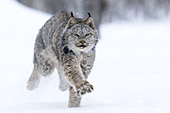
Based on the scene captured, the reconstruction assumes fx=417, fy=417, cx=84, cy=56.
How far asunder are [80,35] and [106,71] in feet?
10.6

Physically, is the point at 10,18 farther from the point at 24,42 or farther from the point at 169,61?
the point at 169,61

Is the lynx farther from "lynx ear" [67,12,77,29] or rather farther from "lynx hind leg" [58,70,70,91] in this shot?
"lynx hind leg" [58,70,70,91]

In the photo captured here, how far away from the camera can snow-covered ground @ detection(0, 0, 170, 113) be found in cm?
493

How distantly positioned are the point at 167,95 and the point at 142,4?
10.9 meters

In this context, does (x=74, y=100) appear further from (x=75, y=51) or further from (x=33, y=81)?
(x=33, y=81)

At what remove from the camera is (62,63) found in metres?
5.18

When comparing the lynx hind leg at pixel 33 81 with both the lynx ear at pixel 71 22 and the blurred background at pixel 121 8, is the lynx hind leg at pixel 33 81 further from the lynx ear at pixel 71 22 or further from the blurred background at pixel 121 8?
the blurred background at pixel 121 8

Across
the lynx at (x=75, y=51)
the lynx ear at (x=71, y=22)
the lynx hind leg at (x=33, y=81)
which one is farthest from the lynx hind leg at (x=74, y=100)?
the lynx hind leg at (x=33, y=81)

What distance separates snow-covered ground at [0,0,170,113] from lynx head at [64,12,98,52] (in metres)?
0.72

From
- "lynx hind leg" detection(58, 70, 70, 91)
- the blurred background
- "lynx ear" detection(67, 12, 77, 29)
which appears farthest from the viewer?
the blurred background

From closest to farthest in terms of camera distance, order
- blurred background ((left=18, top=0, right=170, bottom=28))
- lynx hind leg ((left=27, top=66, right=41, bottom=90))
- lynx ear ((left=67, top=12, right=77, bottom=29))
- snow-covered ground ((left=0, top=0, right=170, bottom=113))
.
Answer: snow-covered ground ((left=0, top=0, right=170, bottom=113)), lynx ear ((left=67, top=12, right=77, bottom=29)), lynx hind leg ((left=27, top=66, right=41, bottom=90)), blurred background ((left=18, top=0, right=170, bottom=28))

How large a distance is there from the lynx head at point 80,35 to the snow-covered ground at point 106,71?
0.72 meters

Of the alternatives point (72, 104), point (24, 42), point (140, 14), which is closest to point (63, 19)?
point (72, 104)

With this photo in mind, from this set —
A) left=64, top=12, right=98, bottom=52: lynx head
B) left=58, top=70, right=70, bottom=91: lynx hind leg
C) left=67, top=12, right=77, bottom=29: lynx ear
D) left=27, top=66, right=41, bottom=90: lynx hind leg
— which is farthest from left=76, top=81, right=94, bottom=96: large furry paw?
left=27, top=66, right=41, bottom=90: lynx hind leg
